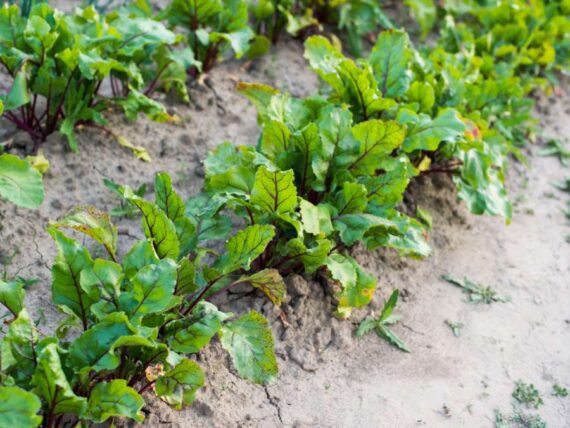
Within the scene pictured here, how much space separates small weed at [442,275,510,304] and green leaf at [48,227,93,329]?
6.30 ft

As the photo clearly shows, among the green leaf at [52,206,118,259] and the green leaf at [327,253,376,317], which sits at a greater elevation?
the green leaf at [52,206,118,259]

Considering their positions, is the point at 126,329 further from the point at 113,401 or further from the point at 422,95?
the point at 422,95

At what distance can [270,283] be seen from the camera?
9.98 ft

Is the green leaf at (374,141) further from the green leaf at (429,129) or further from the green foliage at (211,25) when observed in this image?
the green foliage at (211,25)

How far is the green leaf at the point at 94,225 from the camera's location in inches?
113

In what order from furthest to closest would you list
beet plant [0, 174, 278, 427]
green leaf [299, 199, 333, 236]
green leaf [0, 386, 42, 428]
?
green leaf [299, 199, 333, 236] < beet plant [0, 174, 278, 427] < green leaf [0, 386, 42, 428]

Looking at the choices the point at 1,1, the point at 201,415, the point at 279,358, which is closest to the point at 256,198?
the point at 279,358

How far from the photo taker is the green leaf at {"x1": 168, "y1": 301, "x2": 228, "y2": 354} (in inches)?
104

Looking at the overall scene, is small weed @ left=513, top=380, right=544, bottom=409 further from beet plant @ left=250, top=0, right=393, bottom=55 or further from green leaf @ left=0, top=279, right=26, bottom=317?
beet plant @ left=250, top=0, right=393, bottom=55

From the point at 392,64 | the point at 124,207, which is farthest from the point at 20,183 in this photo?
the point at 392,64

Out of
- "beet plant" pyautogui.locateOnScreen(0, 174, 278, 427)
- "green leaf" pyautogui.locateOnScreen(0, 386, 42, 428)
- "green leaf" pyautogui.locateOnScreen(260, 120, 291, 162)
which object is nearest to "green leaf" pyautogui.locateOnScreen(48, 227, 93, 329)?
"beet plant" pyautogui.locateOnScreen(0, 174, 278, 427)

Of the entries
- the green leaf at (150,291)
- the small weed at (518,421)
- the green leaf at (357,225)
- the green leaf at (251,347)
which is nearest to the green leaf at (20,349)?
the green leaf at (150,291)

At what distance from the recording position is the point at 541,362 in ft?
11.3

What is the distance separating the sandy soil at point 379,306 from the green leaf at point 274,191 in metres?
0.45
